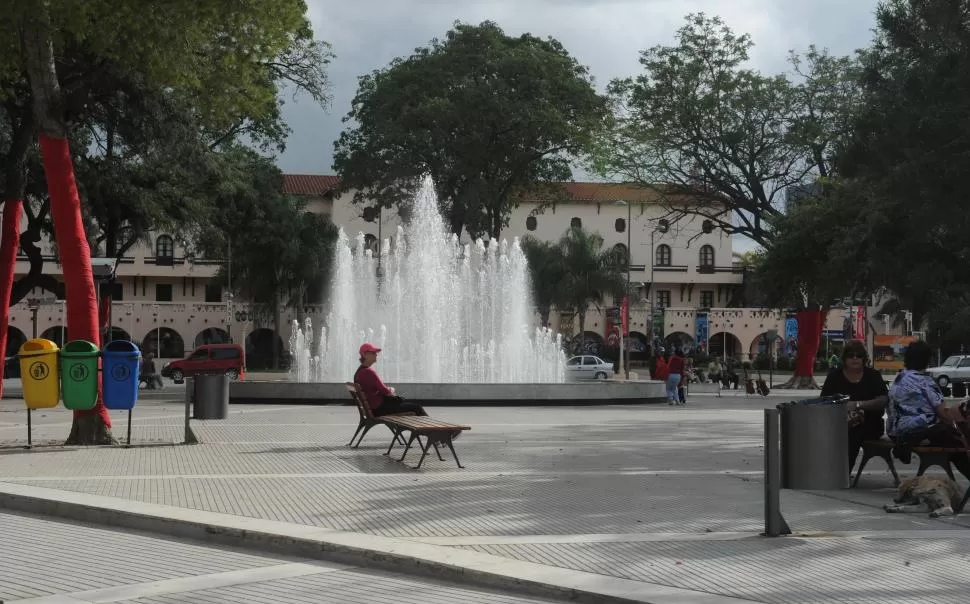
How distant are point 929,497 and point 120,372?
9947 millimetres

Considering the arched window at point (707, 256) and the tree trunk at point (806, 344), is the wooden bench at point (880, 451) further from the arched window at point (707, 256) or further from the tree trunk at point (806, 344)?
the arched window at point (707, 256)

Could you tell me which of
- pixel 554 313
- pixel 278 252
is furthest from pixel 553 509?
pixel 554 313

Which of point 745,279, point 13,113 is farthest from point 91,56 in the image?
point 745,279

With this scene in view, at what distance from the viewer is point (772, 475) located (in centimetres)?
892

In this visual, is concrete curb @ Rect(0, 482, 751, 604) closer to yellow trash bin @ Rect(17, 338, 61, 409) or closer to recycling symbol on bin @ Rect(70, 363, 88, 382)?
yellow trash bin @ Rect(17, 338, 61, 409)

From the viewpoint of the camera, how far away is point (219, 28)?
17.6 meters

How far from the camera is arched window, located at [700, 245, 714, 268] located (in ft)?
311

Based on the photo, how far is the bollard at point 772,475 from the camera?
890cm

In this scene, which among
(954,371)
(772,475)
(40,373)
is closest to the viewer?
(772,475)

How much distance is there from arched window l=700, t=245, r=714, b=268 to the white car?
30.1 meters

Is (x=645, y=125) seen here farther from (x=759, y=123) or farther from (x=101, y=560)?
(x=101, y=560)

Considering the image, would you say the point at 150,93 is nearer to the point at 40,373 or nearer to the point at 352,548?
the point at 40,373

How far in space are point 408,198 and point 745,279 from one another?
4785cm

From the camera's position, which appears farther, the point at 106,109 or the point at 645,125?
the point at 645,125
